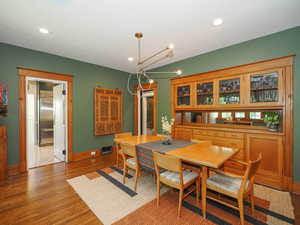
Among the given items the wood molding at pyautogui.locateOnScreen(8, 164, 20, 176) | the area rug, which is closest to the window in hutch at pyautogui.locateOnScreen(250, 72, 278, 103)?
the area rug

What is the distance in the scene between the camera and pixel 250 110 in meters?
2.95

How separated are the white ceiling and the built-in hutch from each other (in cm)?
72

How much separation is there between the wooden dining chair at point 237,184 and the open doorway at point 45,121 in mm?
3821

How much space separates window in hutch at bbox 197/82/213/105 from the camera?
10.8 feet

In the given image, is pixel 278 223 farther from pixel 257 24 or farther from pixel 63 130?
pixel 63 130

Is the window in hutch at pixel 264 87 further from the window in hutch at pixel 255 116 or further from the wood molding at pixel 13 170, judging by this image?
the wood molding at pixel 13 170

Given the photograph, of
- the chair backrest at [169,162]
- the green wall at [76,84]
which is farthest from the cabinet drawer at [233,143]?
the green wall at [76,84]

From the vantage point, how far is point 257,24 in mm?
2264

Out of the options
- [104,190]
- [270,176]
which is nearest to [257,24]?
[270,176]

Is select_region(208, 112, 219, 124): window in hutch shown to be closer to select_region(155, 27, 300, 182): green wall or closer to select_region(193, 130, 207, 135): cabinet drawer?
select_region(193, 130, 207, 135): cabinet drawer

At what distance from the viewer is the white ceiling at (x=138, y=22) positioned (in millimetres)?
1855

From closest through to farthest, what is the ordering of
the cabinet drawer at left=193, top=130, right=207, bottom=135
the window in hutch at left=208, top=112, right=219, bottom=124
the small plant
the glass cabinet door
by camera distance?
the small plant → the cabinet drawer at left=193, top=130, right=207, bottom=135 → the window in hutch at left=208, top=112, right=219, bottom=124 → the glass cabinet door

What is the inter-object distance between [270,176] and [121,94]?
439 centimetres

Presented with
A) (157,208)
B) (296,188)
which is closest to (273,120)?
→ (296,188)
